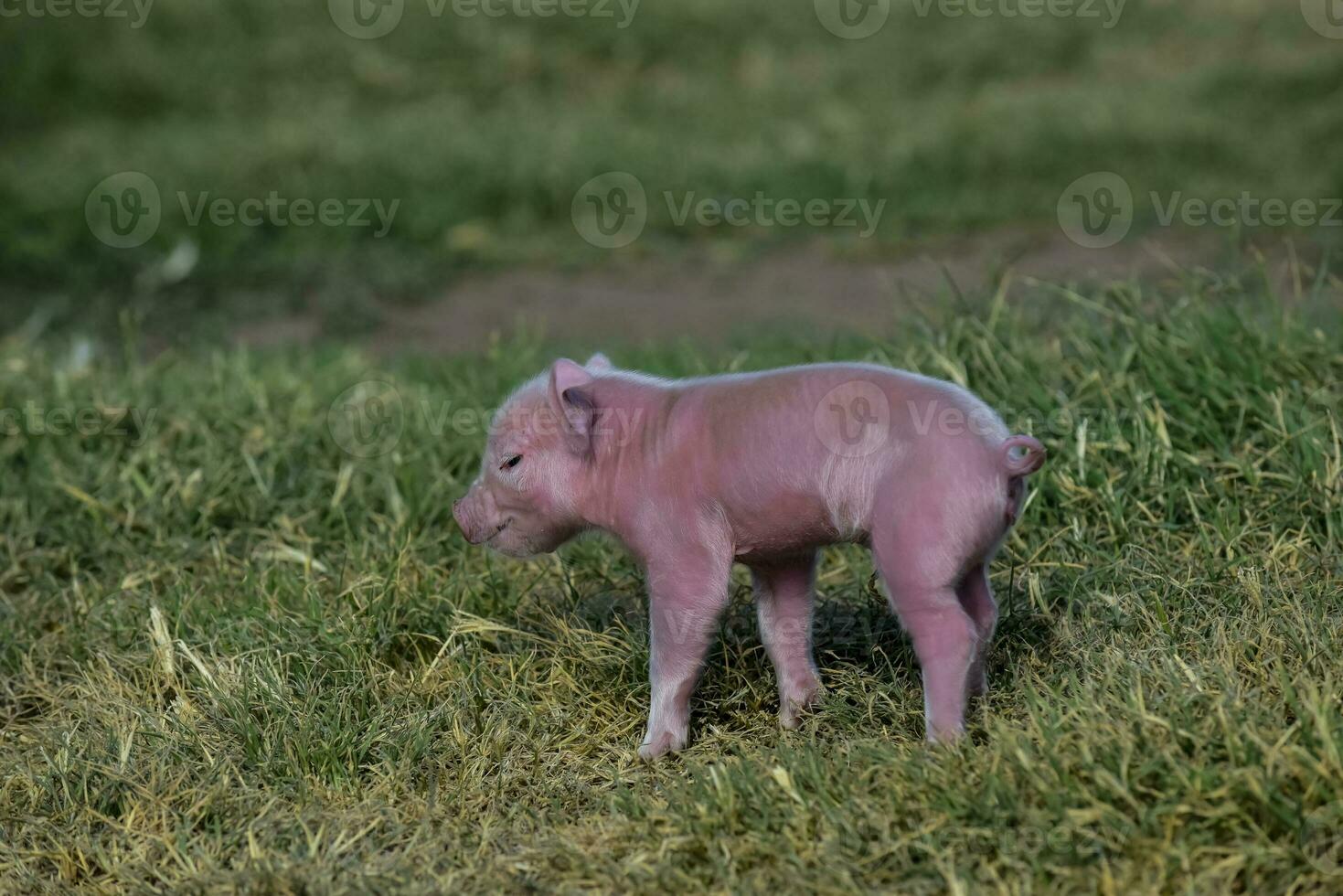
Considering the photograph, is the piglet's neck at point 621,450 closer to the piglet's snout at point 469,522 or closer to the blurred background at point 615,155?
the piglet's snout at point 469,522

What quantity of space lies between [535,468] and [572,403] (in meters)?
0.19

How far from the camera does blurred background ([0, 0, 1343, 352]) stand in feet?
30.1

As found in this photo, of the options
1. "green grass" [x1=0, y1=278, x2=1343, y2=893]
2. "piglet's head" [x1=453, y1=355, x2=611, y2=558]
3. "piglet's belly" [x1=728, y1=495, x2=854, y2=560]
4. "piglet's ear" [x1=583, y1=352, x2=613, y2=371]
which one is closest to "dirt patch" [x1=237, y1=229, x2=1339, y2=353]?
"green grass" [x1=0, y1=278, x2=1343, y2=893]

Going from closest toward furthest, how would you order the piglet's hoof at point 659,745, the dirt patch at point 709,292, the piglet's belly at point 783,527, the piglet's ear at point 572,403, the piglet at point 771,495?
the piglet at point 771,495 → the piglet's belly at point 783,527 → the piglet's ear at point 572,403 → the piglet's hoof at point 659,745 → the dirt patch at point 709,292

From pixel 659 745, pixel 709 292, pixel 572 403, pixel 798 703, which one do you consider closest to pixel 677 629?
pixel 659 745

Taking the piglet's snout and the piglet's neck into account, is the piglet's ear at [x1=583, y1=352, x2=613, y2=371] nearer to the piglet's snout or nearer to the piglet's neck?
the piglet's neck

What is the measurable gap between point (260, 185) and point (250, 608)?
6.80 m

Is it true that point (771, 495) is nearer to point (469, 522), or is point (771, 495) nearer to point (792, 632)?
point (792, 632)

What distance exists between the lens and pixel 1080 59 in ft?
40.0

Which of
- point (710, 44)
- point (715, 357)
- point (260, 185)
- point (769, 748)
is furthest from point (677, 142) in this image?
A: point (769, 748)

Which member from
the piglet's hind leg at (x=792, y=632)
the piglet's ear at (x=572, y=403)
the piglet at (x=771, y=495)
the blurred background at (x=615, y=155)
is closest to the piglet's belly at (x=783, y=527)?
the piglet at (x=771, y=495)

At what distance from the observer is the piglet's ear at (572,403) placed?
11.9ft

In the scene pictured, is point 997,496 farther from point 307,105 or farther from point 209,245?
point 307,105

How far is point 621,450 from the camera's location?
3.69 meters
